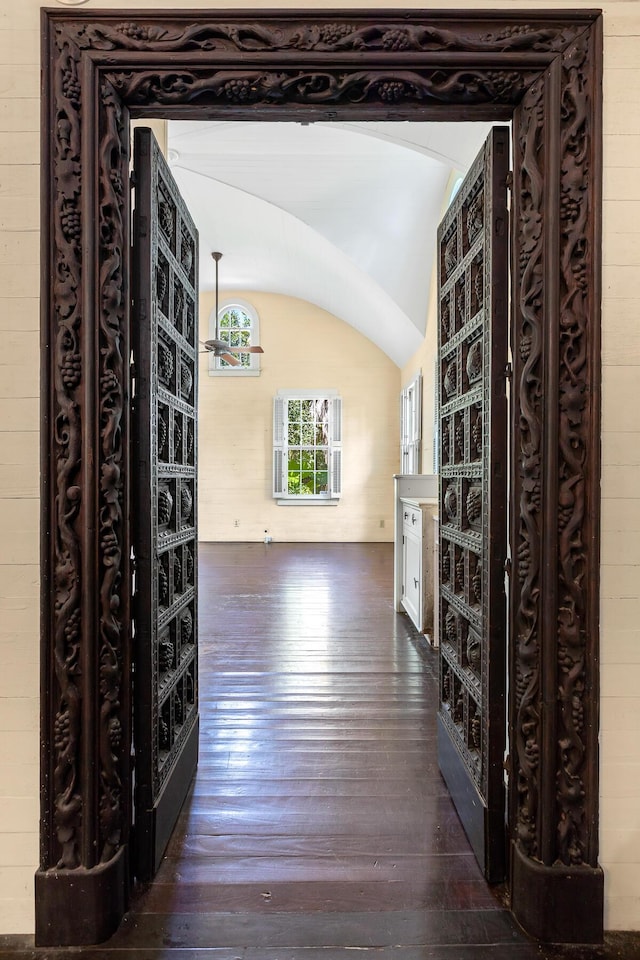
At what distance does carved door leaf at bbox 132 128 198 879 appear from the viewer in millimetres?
1479

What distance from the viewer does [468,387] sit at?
5.80ft

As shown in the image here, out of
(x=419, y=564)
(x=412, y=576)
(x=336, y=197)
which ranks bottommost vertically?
(x=412, y=576)

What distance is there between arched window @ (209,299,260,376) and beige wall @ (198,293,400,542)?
13 cm

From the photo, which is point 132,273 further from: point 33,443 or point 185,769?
point 185,769

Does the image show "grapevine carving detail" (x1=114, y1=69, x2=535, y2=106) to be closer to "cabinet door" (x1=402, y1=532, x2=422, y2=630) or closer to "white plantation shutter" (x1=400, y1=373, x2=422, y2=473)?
"cabinet door" (x1=402, y1=532, x2=422, y2=630)

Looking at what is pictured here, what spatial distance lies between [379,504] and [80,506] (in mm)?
8006

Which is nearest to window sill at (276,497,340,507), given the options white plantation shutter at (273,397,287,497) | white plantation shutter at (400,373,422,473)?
white plantation shutter at (273,397,287,497)

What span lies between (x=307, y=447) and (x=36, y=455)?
26.1 feet

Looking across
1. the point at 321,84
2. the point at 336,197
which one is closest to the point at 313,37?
the point at 321,84

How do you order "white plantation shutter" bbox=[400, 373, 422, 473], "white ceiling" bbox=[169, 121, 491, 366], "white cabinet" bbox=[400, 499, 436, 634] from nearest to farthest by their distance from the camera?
"white cabinet" bbox=[400, 499, 436, 634], "white ceiling" bbox=[169, 121, 491, 366], "white plantation shutter" bbox=[400, 373, 422, 473]

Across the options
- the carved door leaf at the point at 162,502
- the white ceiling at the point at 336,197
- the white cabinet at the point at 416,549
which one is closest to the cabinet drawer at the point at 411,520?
the white cabinet at the point at 416,549

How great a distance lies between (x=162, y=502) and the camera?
1.68 meters

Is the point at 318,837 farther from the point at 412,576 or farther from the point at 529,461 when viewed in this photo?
the point at 412,576

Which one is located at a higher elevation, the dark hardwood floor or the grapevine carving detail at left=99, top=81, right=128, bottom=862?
the grapevine carving detail at left=99, top=81, right=128, bottom=862
